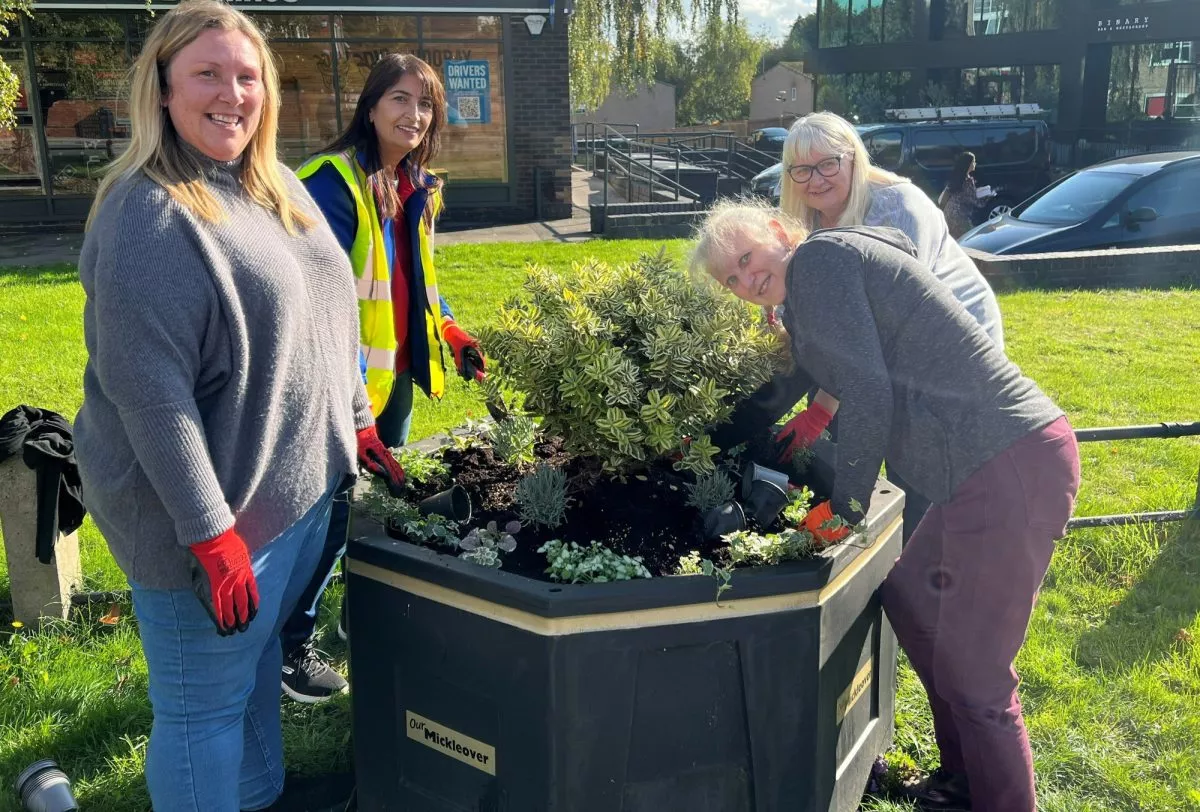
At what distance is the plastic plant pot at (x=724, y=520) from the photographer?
2422 millimetres

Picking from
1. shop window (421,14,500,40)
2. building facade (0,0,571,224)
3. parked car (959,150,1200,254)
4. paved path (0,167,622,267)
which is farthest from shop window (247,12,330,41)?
parked car (959,150,1200,254)

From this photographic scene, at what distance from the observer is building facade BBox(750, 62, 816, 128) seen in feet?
228

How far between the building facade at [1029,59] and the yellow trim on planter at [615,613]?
2583 centimetres

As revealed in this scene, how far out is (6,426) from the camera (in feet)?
12.0

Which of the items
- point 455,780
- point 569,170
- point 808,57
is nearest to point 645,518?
point 455,780

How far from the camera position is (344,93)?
15023 mm

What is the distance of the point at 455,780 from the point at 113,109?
15.0 m

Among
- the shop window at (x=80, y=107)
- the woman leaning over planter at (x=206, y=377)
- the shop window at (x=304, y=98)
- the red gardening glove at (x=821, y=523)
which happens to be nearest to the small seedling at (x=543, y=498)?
the woman leaning over planter at (x=206, y=377)

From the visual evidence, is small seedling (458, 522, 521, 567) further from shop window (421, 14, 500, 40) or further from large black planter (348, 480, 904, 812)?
shop window (421, 14, 500, 40)

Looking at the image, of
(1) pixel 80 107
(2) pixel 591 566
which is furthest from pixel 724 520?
(1) pixel 80 107

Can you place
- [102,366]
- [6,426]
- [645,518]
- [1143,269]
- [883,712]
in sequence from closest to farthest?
[102,366], [645,518], [883,712], [6,426], [1143,269]

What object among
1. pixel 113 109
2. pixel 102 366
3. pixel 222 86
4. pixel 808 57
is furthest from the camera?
pixel 808 57

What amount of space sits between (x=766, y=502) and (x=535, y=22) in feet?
42.9

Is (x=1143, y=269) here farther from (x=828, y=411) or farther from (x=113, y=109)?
(x=113, y=109)
